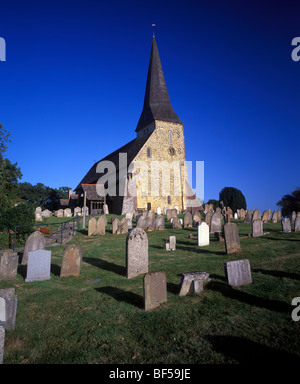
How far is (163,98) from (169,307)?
1457 inches

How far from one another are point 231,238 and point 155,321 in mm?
5269

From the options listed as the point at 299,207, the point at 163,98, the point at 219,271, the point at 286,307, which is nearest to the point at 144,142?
the point at 163,98

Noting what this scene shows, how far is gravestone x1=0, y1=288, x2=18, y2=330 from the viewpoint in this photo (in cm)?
346

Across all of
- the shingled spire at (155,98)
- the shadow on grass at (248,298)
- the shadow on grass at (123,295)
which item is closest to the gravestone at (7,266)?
the shadow on grass at (123,295)

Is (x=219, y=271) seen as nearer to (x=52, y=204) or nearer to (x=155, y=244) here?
(x=155, y=244)

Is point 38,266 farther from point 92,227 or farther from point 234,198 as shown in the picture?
point 234,198

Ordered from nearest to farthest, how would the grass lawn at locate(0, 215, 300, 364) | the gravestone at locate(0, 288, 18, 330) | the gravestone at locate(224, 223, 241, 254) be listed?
1. the grass lawn at locate(0, 215, 300, 364)
2. the gravestone at locate(0, 288, 18, 330)
3. the gravestone at locate(224, 223, 241, 254)

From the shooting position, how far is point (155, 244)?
10516 millimetres

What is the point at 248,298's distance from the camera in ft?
14.2

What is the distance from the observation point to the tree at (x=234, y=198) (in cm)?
4107

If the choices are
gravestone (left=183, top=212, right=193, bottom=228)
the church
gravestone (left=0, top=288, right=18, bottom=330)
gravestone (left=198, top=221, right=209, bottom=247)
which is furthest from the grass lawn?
the church

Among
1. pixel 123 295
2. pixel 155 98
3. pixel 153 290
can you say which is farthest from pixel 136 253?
pixel 155 98

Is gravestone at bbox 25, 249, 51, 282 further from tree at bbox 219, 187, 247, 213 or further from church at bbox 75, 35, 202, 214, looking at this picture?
tree at bbox 219, 187, 247, 213

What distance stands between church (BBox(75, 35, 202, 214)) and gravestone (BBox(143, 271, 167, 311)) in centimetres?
2358
